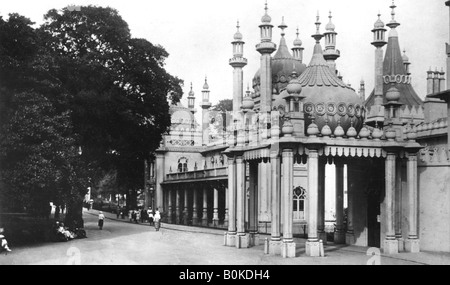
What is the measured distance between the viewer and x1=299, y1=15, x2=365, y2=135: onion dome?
25203 millimetres

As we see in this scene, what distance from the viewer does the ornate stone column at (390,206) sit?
24.2 meters

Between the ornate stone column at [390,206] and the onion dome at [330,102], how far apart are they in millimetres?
2300

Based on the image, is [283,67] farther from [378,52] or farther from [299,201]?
[378,52]

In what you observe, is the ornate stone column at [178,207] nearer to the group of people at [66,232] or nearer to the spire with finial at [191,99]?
the spire with finial at [191,99]

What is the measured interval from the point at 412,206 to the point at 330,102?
5481mm

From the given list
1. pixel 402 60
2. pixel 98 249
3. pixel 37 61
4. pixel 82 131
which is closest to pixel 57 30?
pixel 82 131

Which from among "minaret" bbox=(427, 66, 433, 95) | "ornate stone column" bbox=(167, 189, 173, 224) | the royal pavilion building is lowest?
"ornate stone column" bbox=(167, 189, 173, 224)

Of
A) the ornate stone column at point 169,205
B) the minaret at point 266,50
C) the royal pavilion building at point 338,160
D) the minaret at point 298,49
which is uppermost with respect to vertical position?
the minaret at point 298,49

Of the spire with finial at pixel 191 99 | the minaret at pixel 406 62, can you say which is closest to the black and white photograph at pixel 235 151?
the minaret at pixel 406 62

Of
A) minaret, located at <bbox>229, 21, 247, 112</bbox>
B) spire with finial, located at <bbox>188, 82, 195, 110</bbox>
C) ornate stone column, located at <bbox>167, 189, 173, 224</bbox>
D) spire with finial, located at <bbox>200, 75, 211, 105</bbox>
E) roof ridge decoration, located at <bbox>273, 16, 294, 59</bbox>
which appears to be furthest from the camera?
spire with finial, located at <bbox>188, 82, 195, 110</bbox>

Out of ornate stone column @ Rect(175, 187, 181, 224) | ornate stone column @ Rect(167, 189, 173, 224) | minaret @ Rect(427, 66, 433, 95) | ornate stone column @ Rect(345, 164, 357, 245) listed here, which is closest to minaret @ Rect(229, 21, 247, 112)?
ornate stone column @ Rect(345, 164, 357, 245)

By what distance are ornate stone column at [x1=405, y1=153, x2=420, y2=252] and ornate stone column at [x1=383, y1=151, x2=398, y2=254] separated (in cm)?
94

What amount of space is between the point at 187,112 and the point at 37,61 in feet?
158

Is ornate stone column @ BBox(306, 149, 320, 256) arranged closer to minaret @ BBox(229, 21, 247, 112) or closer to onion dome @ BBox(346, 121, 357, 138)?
onion dome @ BBox(346, 121, 357, 138)
